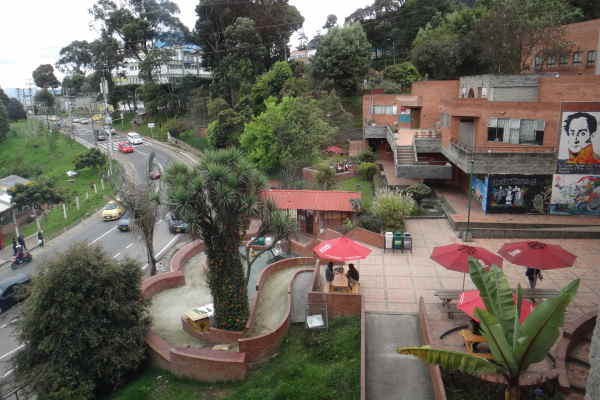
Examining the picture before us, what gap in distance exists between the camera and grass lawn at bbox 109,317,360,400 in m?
12.5

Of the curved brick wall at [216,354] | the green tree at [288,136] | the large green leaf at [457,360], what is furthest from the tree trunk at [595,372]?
the green tree at [288,136]

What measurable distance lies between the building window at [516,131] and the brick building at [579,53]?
17418mm

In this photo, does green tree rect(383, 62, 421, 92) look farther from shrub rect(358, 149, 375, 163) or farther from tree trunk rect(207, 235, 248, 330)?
tree trunk rect(207, 235, 248, 330)

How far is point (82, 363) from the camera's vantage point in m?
15.0

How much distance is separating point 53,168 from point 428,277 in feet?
181

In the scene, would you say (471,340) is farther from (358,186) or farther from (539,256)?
(358,186)

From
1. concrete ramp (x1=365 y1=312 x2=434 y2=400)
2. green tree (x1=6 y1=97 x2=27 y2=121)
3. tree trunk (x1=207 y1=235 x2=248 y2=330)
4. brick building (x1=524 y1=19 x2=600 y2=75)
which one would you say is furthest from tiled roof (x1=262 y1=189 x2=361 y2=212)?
green tree (x1=6 y1=97 x2=27 y2=121)

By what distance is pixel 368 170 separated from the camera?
3728 centimetres

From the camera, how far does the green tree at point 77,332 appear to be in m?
14.6

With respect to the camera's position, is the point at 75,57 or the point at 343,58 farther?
the point at 75,57

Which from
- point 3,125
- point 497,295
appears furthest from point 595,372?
point 3,125

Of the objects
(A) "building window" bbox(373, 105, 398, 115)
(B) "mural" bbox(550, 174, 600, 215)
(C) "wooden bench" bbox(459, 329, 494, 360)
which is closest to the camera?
(C) "wooden bench" bbox(459, 329, 494, 360)

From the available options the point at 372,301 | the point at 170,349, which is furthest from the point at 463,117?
the point at 170,349

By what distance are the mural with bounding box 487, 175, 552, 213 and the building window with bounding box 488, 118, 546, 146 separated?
2007 mm
